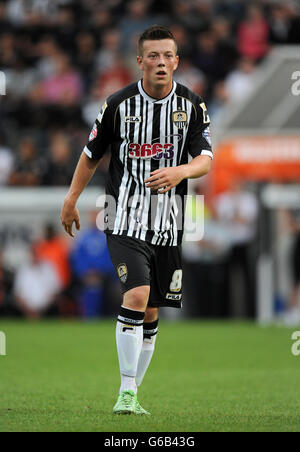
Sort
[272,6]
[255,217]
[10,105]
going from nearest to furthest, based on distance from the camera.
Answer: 1. [255,217]
2. [10,105]
3. [272,6]

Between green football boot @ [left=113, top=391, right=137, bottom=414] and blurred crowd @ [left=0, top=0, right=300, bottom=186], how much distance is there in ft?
35.3

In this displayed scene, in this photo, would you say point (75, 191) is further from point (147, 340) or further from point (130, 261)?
point (147, 340)

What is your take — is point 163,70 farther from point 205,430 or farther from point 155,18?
point 155,18

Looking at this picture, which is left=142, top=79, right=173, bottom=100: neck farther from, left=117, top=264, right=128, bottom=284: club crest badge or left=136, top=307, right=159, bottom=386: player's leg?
left=136, top=307, right=159, bottom=386: player's leg

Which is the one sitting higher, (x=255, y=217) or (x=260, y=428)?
(x=255, y=217)

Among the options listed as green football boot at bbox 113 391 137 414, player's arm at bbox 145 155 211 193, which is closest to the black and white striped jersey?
player's arm at bbox 145 155 211 193

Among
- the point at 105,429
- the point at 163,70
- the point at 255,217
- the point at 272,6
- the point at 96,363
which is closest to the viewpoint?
the point at 105,429

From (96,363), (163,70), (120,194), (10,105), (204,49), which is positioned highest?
(204,49)

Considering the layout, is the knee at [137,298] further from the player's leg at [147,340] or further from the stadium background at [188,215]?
the stadium background at [188,215]

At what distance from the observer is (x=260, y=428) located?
516cm

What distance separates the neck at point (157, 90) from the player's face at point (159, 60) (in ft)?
0.20

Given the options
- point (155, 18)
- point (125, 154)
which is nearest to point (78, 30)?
point (155, 18)

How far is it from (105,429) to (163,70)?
228 centimetres

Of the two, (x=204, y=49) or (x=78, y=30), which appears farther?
(x=78, y=30)
